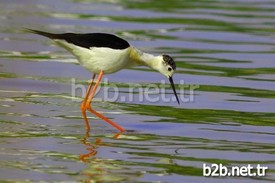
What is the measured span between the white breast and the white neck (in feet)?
0.62

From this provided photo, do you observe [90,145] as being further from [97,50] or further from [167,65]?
[167,65]

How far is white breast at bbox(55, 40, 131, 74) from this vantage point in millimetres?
11961

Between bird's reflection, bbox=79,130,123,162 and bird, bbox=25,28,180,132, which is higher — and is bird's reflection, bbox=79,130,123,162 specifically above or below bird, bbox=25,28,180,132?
below

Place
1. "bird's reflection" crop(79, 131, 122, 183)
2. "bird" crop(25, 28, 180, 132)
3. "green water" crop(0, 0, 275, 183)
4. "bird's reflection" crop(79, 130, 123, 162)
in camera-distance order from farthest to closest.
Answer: "bird" crop(25, 28, 180, 132) < "bird's reflection" crop(79, 130, 123, 162) < "green water" crop(0, 0, 275, 183) < "bird's reflection" crop(79, 131, 122, 183)

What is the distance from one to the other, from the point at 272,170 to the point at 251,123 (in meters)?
2.29

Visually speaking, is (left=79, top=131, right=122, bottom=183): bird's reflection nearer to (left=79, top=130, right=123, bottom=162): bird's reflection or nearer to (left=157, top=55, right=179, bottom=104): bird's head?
(left=79, top=130, right=123, bottom=162): bird's reflection

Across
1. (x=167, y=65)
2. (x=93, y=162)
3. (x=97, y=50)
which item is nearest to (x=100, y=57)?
(x=97, y=50)

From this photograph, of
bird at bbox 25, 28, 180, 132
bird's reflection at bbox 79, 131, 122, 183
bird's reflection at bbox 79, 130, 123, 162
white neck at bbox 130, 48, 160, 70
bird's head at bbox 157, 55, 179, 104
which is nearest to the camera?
bird's reflection at bbox 79, 131, 122, 183

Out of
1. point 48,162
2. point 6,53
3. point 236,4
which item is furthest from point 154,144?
point 236,4

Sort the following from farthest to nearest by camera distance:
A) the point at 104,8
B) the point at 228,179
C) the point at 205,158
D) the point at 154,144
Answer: the point at 104,8, the point at 154,144, the point at 205,158, the point at 228,179

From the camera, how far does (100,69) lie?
12219 mm

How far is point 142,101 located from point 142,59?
0.88 m

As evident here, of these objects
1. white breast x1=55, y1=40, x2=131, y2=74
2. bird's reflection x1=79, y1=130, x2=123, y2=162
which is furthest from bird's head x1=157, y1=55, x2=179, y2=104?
bird's reflection x1=79, y1=130, x2=123, y2=162

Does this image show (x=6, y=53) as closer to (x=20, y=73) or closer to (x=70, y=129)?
(x=20, y=73)
